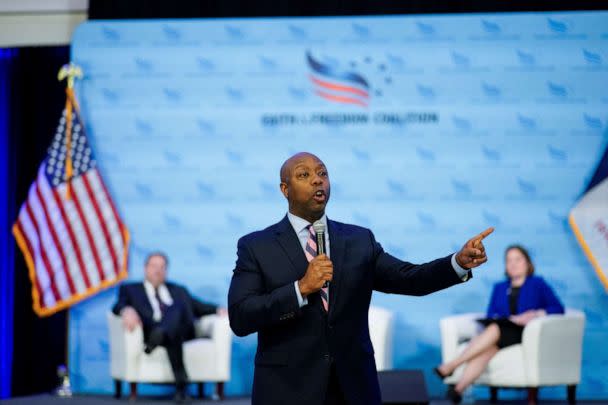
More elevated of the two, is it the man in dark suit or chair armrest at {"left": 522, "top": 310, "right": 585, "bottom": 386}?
the man in dark suit

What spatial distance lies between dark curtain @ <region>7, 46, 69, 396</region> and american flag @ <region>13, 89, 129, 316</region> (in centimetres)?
58

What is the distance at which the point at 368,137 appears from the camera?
24.5ft

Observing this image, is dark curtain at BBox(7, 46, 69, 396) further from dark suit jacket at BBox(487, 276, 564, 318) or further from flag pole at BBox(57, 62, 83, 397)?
dark suit jacket at BBox(487, 276, 564, 318)

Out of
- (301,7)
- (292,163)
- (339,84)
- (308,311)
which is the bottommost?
(308,311)

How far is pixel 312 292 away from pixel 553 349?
15.1 ft

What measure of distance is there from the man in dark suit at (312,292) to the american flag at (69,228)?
17.1 ft

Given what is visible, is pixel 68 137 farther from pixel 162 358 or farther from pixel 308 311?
pixel 308 311

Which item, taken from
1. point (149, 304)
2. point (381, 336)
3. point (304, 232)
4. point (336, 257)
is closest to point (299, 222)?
point (304, 232)

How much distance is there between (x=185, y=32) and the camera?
25.1ft

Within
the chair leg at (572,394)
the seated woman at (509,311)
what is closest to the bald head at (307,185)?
the seated woman at (509,311)

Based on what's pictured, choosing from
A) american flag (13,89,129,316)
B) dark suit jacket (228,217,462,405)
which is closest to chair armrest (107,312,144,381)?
american flag (13,89,129,316)

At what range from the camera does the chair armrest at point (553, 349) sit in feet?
21.2

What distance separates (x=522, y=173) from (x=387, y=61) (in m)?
1.44

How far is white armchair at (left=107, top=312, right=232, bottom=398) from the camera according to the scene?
271 inches
